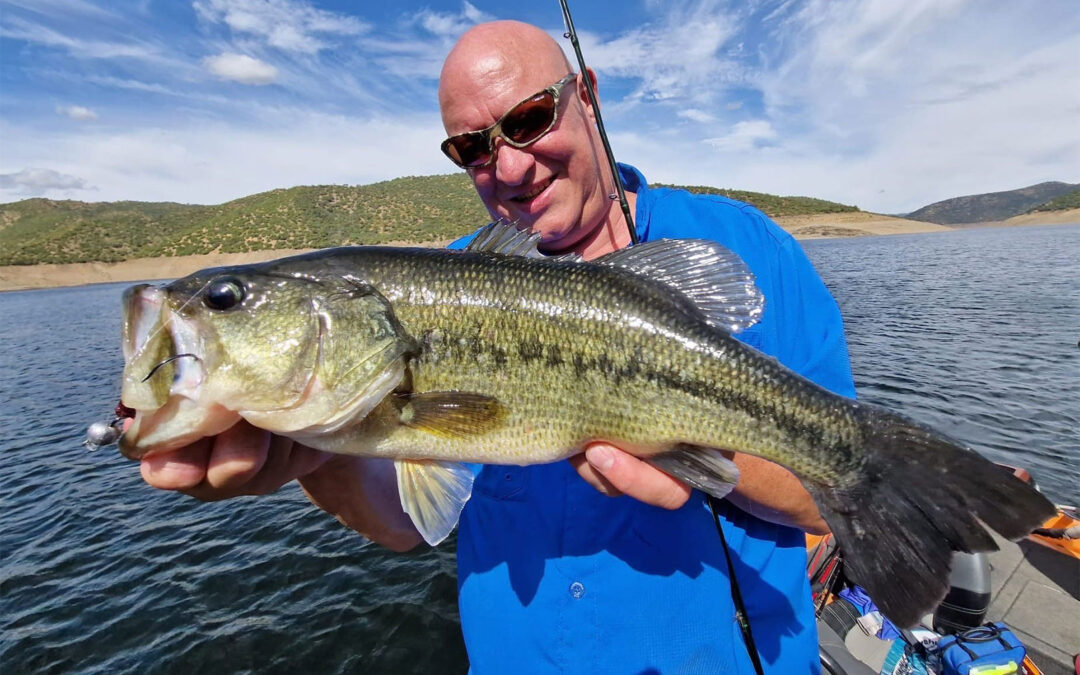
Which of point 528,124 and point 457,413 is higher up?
point 528,124

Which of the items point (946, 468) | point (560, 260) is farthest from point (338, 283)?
point (946, 468)

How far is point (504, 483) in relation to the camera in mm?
2520

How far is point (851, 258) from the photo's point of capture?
5447 centimetres

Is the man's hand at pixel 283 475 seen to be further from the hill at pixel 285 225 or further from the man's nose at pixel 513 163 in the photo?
the hill at pixel 285 225

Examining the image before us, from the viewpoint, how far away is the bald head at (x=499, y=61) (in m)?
2.97

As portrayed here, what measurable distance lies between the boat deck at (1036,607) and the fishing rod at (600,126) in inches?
179

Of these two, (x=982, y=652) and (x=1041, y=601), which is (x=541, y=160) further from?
(x=1041, y=601)

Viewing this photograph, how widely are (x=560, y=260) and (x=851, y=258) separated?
61420 mm

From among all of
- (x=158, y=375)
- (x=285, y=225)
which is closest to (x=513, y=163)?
(x=158, y=375)

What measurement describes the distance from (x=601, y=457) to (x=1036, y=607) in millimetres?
5930

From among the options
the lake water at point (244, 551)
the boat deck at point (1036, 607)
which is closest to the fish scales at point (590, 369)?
the boat deck at point (1036, 607)

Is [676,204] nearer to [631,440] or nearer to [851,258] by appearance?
[631,440]

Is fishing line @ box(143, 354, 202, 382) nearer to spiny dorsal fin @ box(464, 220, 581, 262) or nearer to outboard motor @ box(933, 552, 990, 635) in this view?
spiny dorsal fin @ box(464, 220, 581, 262)

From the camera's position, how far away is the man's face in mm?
2926
